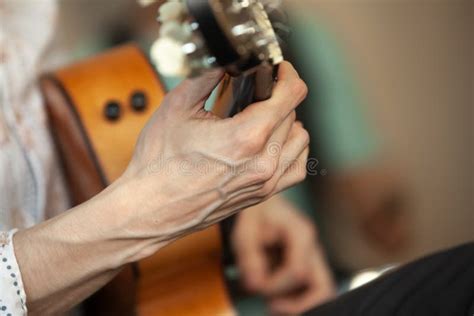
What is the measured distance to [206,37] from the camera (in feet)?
1.12

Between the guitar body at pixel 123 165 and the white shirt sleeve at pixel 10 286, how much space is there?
21cm

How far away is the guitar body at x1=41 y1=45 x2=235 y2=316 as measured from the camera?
683 mm

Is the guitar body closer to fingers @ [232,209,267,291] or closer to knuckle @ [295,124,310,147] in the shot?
fingers @ [232,209,267,291]

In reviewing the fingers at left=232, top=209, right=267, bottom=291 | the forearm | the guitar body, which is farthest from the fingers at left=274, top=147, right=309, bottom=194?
the fingers at left=232, top=209, right=267, bottom=291

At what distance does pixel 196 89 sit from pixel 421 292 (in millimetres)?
288

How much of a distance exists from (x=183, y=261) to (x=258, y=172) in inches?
11.3

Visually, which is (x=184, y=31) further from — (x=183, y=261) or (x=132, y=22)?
(x=132, y=22)

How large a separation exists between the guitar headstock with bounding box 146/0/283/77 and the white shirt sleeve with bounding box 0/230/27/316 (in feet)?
0.66

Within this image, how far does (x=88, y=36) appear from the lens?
132 centimetres

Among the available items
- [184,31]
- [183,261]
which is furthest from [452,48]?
[184,31]

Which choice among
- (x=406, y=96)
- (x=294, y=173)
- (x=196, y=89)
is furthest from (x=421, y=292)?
(x=406, y=96)

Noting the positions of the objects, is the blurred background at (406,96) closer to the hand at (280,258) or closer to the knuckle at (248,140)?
Result: the hand at (280,258)

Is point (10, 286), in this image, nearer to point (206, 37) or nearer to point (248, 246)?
point (206, 37)

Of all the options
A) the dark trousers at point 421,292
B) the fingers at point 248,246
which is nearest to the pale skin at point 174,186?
the dark trousers at point 421,292
